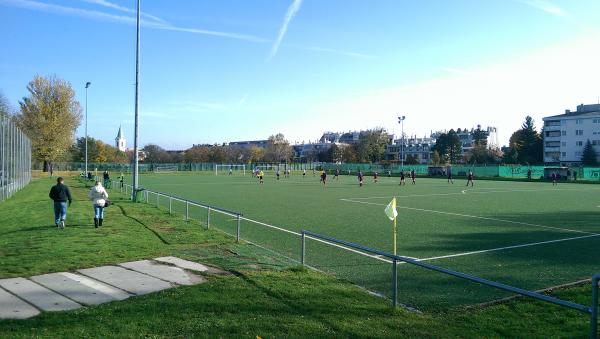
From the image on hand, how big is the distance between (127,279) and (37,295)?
1.40m

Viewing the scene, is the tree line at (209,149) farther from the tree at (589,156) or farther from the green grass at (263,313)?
the green grass at (263,313)

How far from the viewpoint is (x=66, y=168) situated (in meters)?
87.2

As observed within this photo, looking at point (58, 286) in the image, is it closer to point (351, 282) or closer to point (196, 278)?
point (196, 278)

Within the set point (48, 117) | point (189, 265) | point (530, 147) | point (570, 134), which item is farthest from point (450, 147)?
point (189, 265)

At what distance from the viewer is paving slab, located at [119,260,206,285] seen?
25.2 ft

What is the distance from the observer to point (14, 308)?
606 cm

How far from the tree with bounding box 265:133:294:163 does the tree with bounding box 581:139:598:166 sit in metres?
79.5

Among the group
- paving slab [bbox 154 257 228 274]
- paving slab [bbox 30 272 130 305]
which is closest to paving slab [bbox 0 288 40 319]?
paving slab [bbox 30 272 130 305]

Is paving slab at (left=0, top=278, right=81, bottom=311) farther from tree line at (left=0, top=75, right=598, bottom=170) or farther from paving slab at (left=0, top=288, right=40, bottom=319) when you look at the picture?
tree line at (left=0, top=75, right=598, bottom=170)

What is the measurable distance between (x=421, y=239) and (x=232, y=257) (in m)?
6.19

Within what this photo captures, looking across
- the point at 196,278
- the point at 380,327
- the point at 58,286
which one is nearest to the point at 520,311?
the point at 380,327

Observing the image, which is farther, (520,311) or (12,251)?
(12,251)

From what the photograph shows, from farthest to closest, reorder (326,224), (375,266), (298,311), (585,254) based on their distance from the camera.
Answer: (326,224) < (585,254) < (375,266) < (298,311)

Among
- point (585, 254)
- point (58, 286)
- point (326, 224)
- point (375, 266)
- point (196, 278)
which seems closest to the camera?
point (58, 286)
